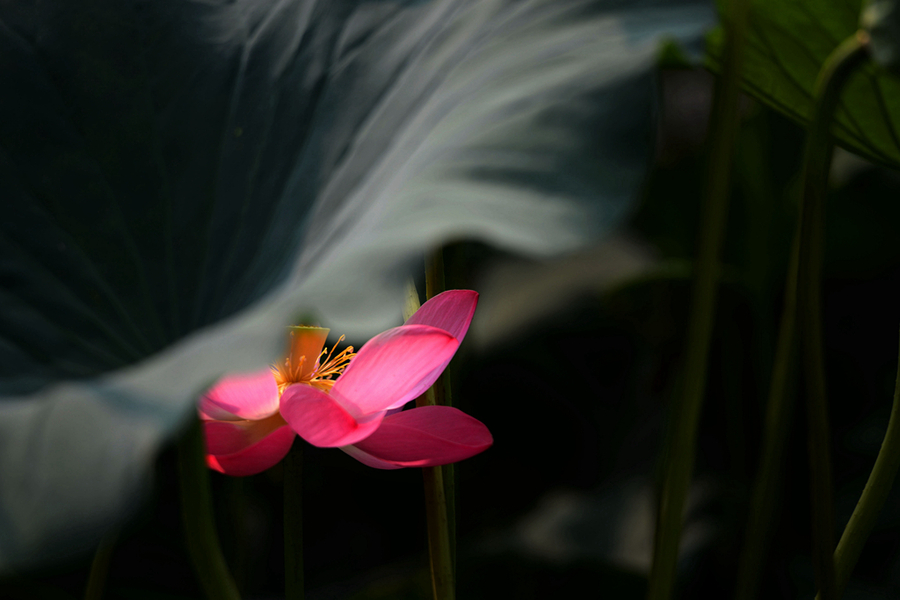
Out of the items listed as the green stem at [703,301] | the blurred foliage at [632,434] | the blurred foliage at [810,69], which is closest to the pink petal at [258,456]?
the green stem at [703,301]

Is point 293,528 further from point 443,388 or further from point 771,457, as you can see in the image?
point 771,457

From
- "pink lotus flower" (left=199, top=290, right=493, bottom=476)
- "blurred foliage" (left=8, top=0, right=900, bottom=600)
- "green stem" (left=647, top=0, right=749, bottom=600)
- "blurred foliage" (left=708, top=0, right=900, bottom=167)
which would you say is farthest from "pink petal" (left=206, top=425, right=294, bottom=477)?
"blurred foliage" (left=8, top=0, right=900, bottom=600)

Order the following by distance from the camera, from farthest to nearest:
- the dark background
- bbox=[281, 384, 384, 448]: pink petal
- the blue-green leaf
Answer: the dark background → bbox=[281, 384, 384, 448]: pink petal → the blue-green leaf

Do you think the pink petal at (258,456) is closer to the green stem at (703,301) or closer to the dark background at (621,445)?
the green stem at (703,301)

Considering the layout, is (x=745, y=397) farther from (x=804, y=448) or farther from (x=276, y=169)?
(x=276, y=169)

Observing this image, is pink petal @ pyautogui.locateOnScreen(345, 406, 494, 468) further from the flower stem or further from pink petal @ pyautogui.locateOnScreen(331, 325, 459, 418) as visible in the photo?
the flower stem
